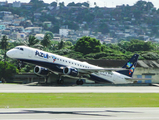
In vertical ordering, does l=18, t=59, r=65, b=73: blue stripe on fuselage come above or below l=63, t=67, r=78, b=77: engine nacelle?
above

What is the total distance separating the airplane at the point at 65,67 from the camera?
201ft

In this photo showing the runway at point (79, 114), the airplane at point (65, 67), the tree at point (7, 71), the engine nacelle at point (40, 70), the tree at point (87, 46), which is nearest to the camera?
the runway at point (79, 114)

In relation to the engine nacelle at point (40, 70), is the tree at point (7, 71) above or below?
below

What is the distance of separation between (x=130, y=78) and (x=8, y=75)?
29223mm

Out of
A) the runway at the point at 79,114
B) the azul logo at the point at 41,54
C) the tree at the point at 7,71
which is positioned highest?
the azul logo at the point at 41,54

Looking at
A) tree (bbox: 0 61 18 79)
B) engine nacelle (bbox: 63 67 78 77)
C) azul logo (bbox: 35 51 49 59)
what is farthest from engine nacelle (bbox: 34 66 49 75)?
tree (bbox: 0 61 18 79)

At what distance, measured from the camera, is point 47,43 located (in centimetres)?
14862

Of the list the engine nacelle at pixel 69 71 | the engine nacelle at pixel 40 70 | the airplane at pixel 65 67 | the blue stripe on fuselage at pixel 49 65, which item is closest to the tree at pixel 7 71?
the engine nacelle at pixel 40 70

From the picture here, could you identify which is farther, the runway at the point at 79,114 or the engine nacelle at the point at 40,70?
the engine nacelle at the point at 40,70

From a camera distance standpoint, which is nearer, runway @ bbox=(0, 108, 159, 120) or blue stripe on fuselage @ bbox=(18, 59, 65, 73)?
runway @ bbox=(0, 108, 159, 120)

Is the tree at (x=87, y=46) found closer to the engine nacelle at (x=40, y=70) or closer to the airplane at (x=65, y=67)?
the airplane at (x=65, y=67)

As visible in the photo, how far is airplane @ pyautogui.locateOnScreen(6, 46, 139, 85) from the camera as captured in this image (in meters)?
61.3

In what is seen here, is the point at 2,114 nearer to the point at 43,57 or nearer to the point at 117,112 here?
the point at 117,112

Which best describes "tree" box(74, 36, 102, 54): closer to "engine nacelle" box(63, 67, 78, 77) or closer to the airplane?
the airplane
